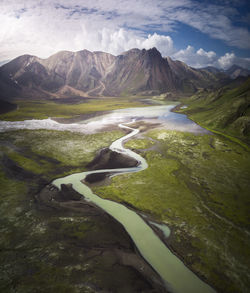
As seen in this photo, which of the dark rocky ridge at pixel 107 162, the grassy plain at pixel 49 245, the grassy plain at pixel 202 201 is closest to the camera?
the grassy plain at pixel 49 245

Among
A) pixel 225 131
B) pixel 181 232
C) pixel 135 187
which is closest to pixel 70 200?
pixel 135 187

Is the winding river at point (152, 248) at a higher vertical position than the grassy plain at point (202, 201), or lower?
lower

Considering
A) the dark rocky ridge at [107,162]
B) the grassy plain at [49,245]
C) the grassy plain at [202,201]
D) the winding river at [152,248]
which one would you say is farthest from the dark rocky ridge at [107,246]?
the dark rocky ridge at [107,162]

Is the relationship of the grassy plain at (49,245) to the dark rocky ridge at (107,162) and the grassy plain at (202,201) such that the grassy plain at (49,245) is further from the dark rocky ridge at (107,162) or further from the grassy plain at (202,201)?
the dark rocky ridge at (107,162)

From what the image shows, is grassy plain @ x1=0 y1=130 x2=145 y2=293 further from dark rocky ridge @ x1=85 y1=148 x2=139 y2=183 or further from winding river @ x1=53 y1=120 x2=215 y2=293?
dark rocky ridge @ x1=85 y1=148 x2=139 y2=183

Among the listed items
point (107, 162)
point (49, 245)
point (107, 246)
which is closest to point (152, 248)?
point (107, 246)

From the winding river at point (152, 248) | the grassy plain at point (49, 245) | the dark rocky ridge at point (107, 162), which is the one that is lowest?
the winding river at point (152, 248)

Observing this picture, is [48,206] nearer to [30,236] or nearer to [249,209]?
[30,236]
